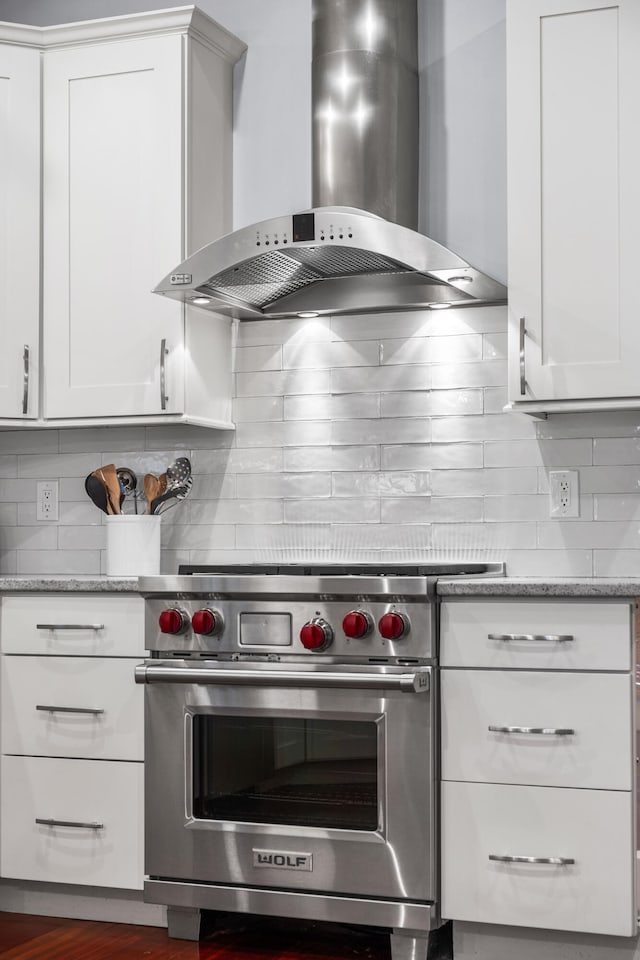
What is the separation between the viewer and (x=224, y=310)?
3455 millimetres

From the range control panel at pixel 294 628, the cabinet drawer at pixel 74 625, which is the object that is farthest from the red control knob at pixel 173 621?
the cabinet drawer at pixel 74 625

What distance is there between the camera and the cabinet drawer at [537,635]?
260 centimetres

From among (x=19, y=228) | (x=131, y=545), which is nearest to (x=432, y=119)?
(x=19, y=228)

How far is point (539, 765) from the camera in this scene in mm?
2627

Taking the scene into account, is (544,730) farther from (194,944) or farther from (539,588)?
(194,944)

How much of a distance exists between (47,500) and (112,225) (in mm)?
931

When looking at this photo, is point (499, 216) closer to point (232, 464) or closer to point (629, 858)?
point (232, 464)

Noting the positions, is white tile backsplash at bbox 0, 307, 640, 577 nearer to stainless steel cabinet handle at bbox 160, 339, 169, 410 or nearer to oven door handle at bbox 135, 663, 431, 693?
stainless steel cabinet handle at bbox 160, 339, 169, 410

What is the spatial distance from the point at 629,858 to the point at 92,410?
1.87 meters

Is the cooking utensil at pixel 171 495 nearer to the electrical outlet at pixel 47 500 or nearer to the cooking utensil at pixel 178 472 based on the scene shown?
the cooking utensil at pixel 178 472

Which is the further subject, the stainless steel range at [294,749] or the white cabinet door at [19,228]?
the white cabinet door at [19,228]

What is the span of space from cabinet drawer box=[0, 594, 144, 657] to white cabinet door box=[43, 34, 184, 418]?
1.91ft

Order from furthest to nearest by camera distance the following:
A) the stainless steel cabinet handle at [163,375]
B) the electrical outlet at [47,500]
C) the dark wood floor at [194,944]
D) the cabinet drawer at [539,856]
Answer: the electrical outlet at [47,500]
the stainless steel cabinet handle at [163,375]
the dark wood floor at [194,944]
the cabinet drawer at [539,856]

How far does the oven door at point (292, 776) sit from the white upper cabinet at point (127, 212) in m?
0.87
